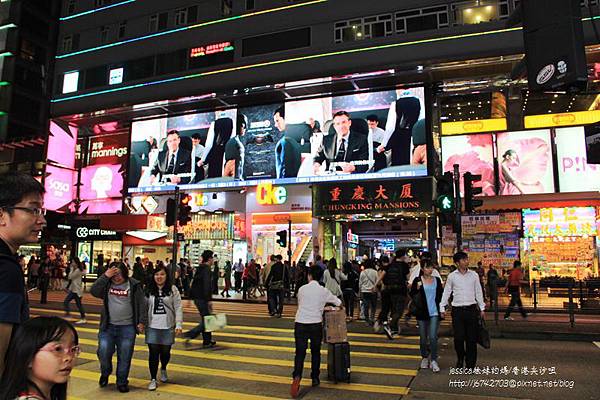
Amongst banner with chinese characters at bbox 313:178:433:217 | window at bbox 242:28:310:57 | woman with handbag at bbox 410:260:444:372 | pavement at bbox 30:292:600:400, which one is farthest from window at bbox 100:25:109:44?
woman with handbag at bbox 410:260:444:372

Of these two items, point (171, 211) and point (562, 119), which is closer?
point (171, 211)

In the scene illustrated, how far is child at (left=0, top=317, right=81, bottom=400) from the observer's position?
6.28 ft

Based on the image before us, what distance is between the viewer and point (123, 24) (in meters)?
31.1

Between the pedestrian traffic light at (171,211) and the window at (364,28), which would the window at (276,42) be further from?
the pedestrian traffic light at (171,211)

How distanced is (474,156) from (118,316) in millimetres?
A: 22750

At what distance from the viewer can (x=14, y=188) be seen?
8.11ft

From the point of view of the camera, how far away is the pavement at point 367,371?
270 inches

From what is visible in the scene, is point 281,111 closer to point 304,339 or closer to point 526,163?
point 526,163

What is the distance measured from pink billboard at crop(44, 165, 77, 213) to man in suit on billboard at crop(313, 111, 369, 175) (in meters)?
17.9

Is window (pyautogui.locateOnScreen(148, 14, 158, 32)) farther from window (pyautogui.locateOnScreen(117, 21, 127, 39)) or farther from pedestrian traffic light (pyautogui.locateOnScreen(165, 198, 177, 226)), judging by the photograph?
pedestrian traffic light (pyautogui.locateOnScreen(165, 198, 177, 226))

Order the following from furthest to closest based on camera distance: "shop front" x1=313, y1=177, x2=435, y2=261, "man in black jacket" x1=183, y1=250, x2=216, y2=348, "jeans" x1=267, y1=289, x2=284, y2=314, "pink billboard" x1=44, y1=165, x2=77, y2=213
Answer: "pink billboard" x1=44, y1=165, x2=77, y2=213 < "shop front" x1=313, y1=177, x2=435, y2=261 < "jeans" x1=267, y1=289, x2=284, y2=314 < "man in black jacket" x1=183, y1=250, x2=216, y2=348

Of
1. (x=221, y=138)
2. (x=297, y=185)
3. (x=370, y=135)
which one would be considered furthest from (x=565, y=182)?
(x=221, y=138)

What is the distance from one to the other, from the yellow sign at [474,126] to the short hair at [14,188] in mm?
26368

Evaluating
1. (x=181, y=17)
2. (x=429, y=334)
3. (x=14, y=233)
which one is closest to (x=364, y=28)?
(x=181, y=17)
